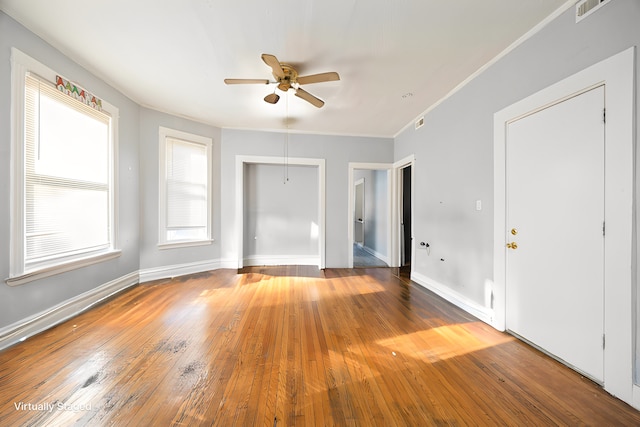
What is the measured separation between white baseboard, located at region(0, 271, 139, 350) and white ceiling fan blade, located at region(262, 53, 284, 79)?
314cm

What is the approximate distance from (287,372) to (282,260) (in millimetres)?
3429

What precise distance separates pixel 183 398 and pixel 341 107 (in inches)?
142

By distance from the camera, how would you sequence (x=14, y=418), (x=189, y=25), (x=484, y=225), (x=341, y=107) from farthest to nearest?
(x=341, y=107)
(x=484, y=225)
(x=189, y=25)
(x=14, y=418)

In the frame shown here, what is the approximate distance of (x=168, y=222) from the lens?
3.81 meters

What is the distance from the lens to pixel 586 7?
5.14 ft

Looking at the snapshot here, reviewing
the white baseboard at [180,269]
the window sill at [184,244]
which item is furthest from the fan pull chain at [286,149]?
the white baseboard at [180,269]

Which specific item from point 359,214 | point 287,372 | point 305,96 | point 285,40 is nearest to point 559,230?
point 287,372

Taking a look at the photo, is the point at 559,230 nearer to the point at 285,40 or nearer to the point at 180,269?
the point at 285,40

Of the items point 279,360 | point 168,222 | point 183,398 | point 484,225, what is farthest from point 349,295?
point 168,222

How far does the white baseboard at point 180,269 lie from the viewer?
3.63 meters

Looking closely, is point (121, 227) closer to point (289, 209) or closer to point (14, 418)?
point (14, 418)

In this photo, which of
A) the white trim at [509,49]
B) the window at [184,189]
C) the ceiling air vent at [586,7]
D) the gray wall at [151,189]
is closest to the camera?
the ceiling air vent at [586,7]

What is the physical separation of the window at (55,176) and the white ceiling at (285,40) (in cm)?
50

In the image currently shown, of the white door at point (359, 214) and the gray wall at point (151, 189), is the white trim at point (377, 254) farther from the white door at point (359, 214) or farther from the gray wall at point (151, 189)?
the gray wall at point (151, 189)
